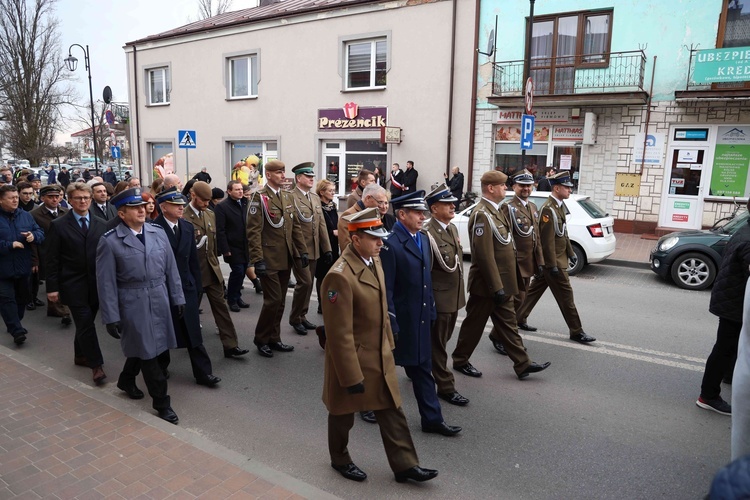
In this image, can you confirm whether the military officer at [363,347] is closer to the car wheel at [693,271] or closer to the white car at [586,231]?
the white car at [586,231]

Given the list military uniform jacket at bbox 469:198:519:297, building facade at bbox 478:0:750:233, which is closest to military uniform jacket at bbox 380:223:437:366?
military uniform jacket at bbox 469:198:519:297

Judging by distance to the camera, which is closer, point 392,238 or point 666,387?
point 392,238

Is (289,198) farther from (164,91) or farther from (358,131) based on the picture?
(164,91)

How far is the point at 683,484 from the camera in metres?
3.78

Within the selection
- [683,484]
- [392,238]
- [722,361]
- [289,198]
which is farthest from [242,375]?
[722,361]

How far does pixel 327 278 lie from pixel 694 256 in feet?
27.9

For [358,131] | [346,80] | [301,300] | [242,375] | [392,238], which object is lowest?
[242,375]

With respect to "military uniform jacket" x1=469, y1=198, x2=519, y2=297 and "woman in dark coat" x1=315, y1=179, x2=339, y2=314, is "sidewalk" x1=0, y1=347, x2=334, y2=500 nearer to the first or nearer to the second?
"military uniform jacket" x1=469, y1=198, x2=519, y2=297

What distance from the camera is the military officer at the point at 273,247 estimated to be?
6.14m

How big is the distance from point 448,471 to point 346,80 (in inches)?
695

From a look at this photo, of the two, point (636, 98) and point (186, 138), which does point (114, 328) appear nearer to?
point (186, 138)

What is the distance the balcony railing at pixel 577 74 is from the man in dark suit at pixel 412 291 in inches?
498

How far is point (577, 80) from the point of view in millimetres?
15617

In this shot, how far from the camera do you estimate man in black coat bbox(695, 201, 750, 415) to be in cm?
451
